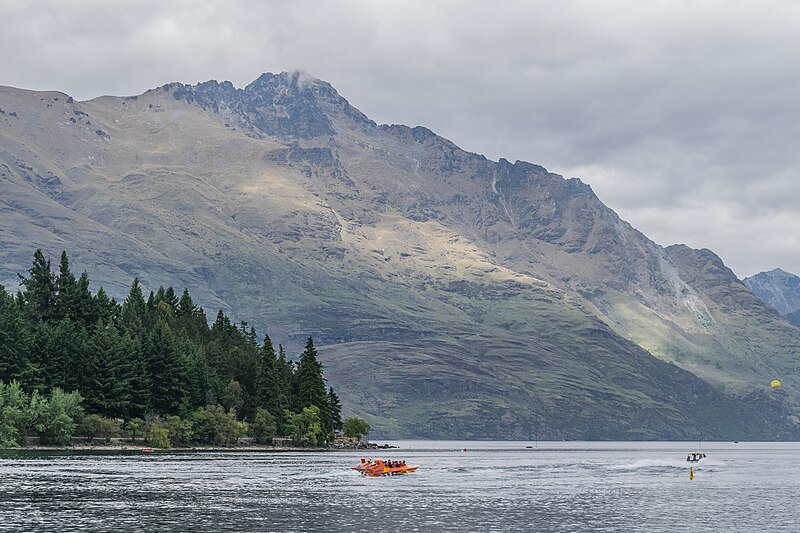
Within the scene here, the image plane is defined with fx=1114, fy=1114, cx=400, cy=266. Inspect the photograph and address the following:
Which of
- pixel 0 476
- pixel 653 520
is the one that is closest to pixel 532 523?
pixel 653 520

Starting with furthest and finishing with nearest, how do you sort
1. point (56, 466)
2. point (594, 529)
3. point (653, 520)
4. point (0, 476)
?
point (56, 466) → point (0, 476) → point (653, 520) → point (594, 529)

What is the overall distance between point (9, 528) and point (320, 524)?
29.8 metres

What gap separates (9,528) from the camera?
9925 cm

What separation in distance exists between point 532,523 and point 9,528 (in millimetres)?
51487

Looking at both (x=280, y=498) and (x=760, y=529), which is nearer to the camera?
(x=760, y=529)

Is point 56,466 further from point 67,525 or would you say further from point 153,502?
point 67,525

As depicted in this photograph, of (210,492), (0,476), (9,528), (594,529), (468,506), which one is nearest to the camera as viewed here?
(9,528)

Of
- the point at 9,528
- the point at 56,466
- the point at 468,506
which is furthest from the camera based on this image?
the point at 56,466

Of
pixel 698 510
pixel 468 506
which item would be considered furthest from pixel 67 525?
pixel 698 510

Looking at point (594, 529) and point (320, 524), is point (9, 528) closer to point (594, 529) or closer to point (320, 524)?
point (320, 524)

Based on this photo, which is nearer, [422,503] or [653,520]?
[653,520]

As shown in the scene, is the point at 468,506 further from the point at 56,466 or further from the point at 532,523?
the point at 56,466

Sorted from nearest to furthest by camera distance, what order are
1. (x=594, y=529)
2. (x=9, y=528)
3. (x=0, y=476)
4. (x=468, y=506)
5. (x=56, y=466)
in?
(x=9, y=528) < (x=594, y=529) < (x=468, y=506) < (x=0, y=476) < (x=56, y=466)

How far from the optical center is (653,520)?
12162 cm
